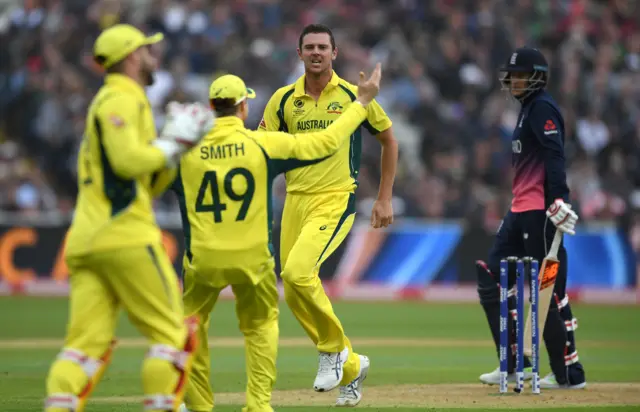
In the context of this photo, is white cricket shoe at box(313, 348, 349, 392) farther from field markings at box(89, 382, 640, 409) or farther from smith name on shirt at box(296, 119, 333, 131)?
smith name on shirt at box(296, 119, 333, 131)

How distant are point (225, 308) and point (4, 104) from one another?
684 centimetres

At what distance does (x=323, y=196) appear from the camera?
951 cm

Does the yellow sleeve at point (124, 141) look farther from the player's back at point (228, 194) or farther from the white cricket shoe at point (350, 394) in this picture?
the white cricket shoe at point (350, 394)

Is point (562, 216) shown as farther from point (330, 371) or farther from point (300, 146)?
point (300, 146)

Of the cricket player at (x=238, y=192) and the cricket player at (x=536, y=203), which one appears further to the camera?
the cricket player at (x=536, y=203)

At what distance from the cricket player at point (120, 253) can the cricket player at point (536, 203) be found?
394cm

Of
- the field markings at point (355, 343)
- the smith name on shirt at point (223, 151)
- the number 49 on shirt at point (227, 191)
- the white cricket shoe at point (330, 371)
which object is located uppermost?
the smith name on shirt at point (223, 151)

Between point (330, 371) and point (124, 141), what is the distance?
135 inches

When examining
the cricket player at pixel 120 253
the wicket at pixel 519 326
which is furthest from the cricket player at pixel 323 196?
the cricket player at pixel 120 253

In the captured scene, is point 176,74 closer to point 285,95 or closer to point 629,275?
point 629,275

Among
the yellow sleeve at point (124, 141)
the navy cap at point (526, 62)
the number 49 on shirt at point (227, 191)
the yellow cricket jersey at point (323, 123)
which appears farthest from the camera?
the navy cap at point (526, 62)

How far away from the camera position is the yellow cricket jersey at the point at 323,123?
9.52 meters

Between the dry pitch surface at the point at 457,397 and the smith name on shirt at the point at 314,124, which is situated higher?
the smith name on shirt at the point at 314,124

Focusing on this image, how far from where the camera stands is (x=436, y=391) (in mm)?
9859
